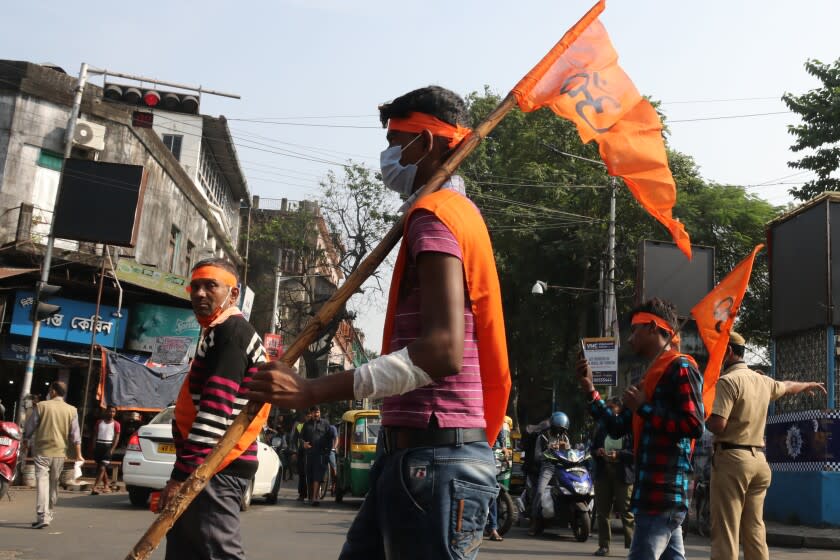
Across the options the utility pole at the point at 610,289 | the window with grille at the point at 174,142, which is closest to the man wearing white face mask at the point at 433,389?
the utility pole at the point at 610,289

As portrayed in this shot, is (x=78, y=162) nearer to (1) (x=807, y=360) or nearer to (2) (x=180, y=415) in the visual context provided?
(1) (x=807, y=360)

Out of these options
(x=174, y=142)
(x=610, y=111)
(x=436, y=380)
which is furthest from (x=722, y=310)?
(x=174, y=142)

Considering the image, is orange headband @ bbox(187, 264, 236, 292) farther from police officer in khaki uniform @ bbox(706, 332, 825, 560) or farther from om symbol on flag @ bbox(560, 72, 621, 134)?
police officer in khaki uniform @ bbox(706, 332, 825, 560)

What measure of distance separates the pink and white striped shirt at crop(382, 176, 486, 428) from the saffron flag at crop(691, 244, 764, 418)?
336cm

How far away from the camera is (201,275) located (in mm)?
4711

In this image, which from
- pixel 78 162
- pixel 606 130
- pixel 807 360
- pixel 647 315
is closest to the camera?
pixel 606 130

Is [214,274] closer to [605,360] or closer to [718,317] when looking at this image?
[718,317]

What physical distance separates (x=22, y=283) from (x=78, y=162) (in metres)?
3.29

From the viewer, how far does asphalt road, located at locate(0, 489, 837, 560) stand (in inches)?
367

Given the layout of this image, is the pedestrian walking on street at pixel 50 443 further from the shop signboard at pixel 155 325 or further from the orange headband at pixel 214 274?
the shop signboard at pixel 155 325

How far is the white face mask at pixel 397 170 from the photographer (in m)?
2.93

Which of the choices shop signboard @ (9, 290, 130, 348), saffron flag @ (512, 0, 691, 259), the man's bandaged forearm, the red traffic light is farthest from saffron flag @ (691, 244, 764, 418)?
shop signboard @ (9, 290, 130, 348)

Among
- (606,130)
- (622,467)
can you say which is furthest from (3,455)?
(606,130)

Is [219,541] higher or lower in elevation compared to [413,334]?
lower
